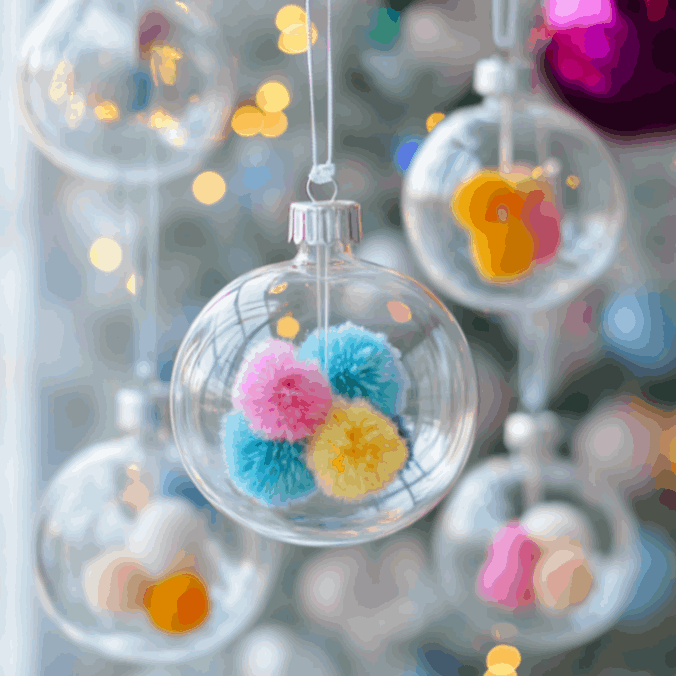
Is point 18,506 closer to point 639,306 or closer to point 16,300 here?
A: point 16,300

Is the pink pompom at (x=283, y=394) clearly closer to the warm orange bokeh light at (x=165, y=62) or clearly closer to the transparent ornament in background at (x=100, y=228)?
the warm orange bokeh light at (x=165, y=62)

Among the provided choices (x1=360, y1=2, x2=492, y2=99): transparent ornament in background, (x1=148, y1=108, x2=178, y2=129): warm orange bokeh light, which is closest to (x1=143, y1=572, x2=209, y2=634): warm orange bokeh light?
(x1=148, y1=108, x2=178, y2=129): warm orange bokeh light

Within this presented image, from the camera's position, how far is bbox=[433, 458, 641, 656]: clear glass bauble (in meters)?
0.75

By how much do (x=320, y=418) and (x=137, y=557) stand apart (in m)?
0.36

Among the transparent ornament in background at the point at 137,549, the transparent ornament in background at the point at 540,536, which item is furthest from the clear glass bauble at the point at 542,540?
the transparent ornament in background at the point at 137,549

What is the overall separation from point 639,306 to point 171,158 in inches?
21.4

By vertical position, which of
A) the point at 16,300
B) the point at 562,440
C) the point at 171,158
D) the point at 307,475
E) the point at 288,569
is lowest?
the point at 288,569

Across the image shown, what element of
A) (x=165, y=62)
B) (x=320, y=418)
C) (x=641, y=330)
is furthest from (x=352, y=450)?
(x=641, y=330)

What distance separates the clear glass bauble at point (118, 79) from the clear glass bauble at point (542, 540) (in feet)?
1.35

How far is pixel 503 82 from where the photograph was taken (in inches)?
25.4

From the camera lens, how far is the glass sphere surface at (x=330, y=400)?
0.40m

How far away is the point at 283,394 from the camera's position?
0.38 meters

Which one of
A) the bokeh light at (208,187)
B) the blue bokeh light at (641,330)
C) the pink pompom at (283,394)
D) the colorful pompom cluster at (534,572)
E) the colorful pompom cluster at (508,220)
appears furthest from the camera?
the bokeh light at (208,187)

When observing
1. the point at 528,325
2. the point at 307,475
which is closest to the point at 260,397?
the point at 307,475
